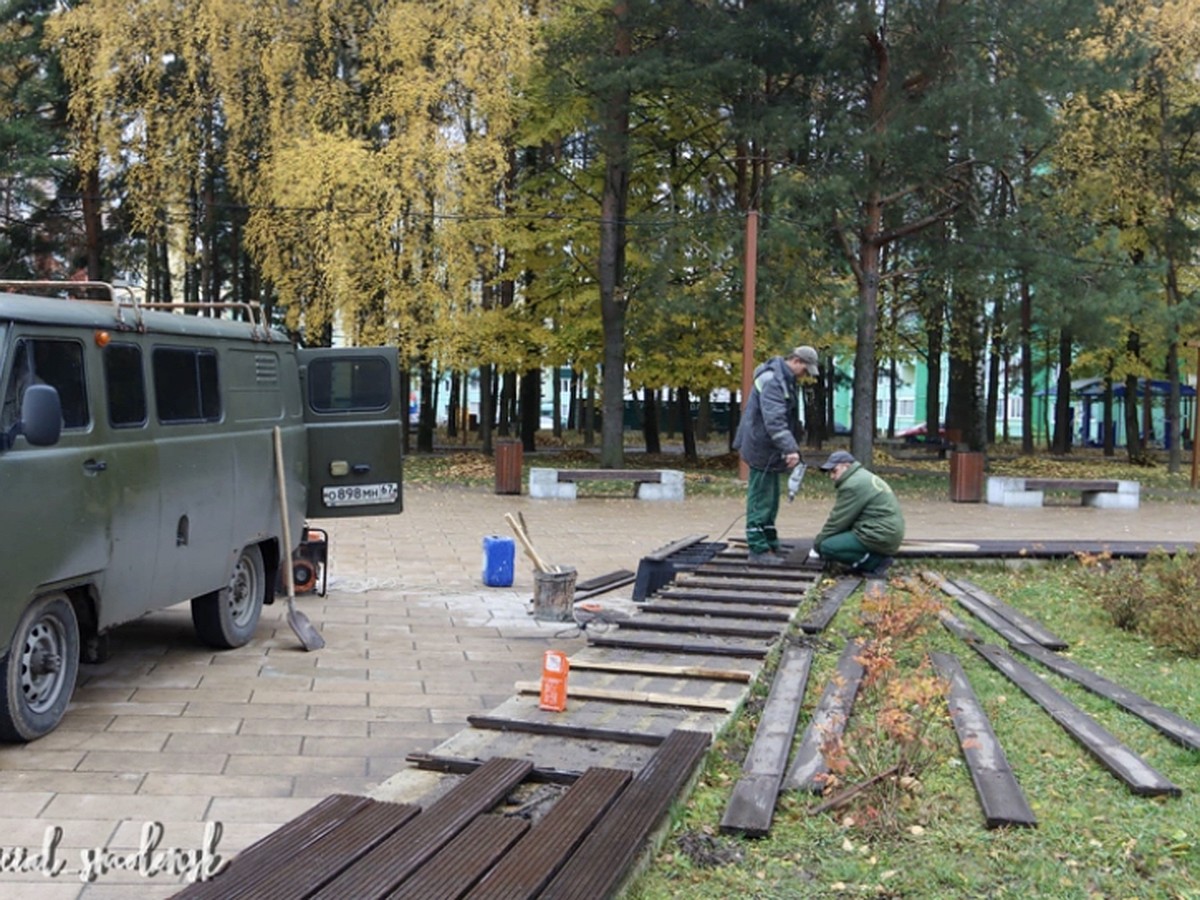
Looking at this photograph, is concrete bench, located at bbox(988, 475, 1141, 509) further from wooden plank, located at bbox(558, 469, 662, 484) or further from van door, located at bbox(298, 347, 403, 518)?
van door, located at bbox(298, 347, 403, 518)

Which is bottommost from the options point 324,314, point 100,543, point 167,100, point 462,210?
point 100,543

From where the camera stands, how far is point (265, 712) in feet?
21.2

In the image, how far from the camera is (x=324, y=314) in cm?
2569

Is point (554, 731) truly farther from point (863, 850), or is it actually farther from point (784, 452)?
point (784, 452)

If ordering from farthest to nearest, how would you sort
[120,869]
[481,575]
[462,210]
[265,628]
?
[462,210] → [481,575] → [265,628] → [120,869]

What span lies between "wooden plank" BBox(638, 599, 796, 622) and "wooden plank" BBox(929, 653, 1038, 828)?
1.74 m

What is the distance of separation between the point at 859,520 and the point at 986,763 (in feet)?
17.8

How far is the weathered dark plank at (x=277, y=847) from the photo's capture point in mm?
3654

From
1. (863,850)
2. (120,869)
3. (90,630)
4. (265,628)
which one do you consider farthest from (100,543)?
(863,850)

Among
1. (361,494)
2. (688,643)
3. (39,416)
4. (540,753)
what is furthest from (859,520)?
(39,416)

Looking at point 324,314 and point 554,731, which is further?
point 324,314

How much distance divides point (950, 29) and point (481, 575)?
603 inches

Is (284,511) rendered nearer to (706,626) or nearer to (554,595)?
(554,595)

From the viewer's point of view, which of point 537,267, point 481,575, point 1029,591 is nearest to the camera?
point 1029,591
